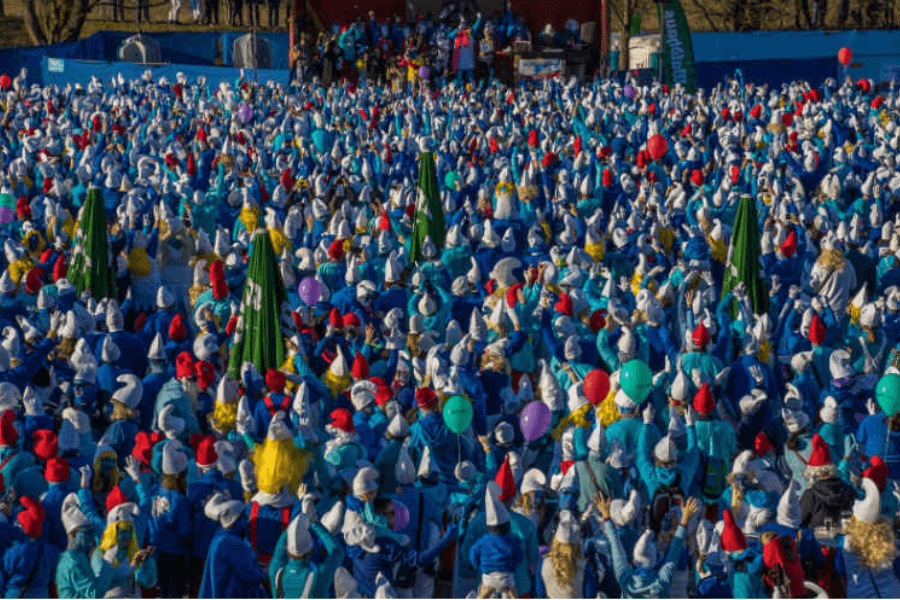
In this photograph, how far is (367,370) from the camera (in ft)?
26.2

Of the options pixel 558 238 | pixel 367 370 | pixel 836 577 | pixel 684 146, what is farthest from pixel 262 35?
pixel 836 577

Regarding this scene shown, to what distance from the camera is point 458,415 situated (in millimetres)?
7223

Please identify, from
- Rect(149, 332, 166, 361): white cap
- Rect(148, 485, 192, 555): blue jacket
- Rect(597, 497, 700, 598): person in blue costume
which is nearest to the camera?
Rect(597, 497, 700, 598): person in blue costume

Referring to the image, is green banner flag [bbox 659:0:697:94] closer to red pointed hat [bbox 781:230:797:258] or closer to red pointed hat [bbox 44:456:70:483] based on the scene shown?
red pointed hat [bbox 781:230:797:258]

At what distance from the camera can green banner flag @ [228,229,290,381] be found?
8.91 metres

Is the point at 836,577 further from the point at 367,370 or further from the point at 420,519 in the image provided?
the point at 367,370

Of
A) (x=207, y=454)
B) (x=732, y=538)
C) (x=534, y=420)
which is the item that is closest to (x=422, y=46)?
(x=534, y=420)

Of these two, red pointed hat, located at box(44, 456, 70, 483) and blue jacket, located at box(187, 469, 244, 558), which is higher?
red pointed hat, located at box(44, 456, 70, 483)

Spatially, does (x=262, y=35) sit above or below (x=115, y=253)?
above

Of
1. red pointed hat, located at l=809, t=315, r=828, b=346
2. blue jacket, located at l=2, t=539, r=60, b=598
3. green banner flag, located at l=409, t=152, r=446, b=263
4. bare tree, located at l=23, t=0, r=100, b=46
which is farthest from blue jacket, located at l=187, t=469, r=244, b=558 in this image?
bare tree, located at l=23, t=0, r=100, b=46

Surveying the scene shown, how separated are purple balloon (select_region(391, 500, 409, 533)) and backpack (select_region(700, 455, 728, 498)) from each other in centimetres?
171

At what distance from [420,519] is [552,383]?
6.05ft

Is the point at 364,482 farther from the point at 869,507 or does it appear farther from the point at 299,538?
the point at 869,507

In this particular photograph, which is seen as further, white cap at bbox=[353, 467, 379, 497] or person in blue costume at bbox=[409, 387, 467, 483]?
person in blue costume at bbox=[409, 387, 467, 483]
